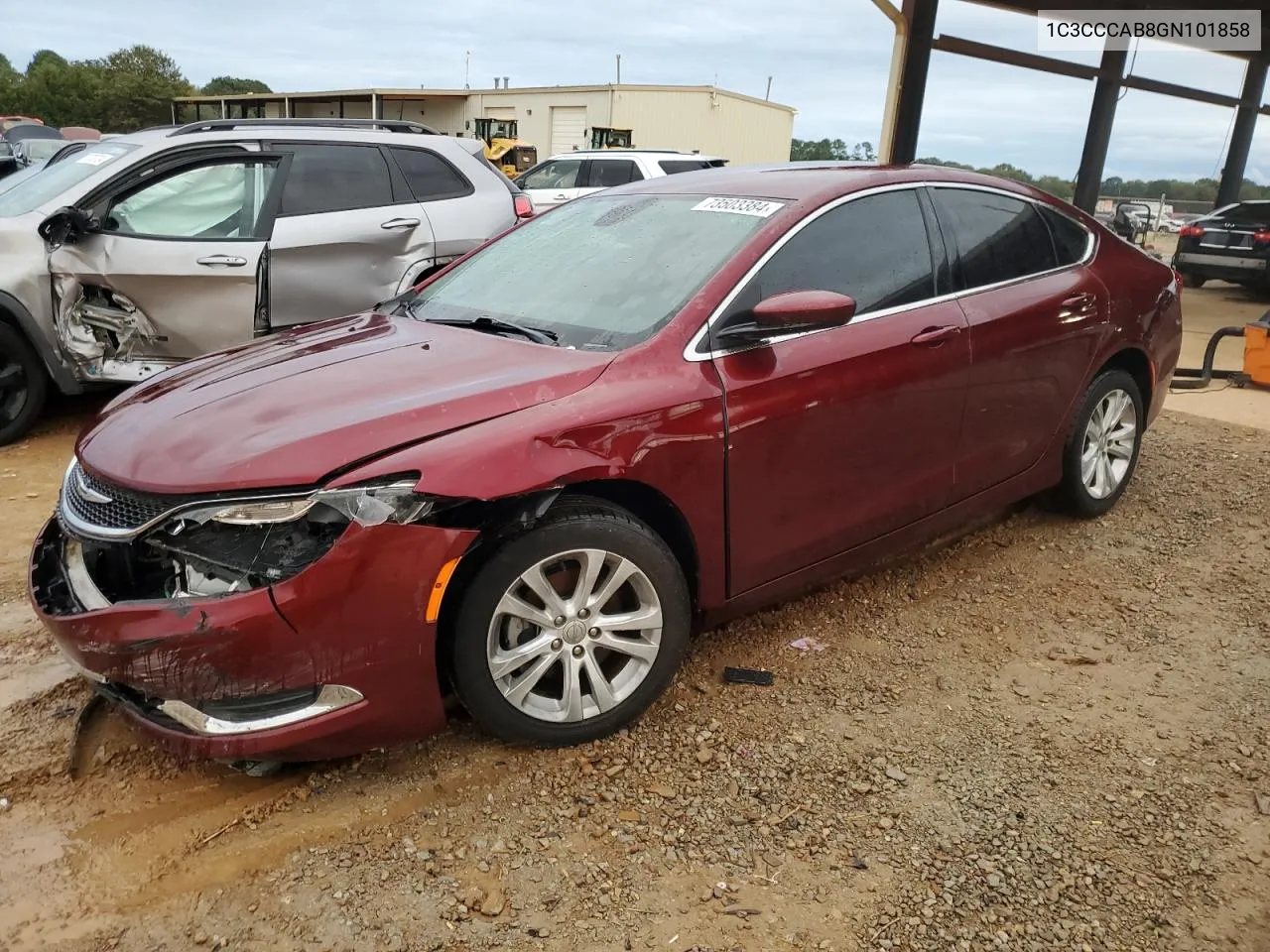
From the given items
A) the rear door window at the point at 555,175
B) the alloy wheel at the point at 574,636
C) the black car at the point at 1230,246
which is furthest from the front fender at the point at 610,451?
the black car at the point at 1230,246

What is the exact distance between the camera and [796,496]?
119 inches

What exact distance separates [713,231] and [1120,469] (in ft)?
8.59

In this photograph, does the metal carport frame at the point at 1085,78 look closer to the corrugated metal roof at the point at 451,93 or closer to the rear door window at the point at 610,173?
the rear door window at the point at 610,173

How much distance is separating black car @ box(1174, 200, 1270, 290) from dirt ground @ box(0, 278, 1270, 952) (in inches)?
468

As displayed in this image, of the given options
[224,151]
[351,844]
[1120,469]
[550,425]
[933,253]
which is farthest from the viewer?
[224,151]

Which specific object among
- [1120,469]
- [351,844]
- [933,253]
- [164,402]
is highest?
[933,253]

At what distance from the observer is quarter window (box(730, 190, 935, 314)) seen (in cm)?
307

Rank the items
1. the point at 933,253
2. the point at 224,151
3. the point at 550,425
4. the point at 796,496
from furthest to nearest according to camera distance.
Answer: the point at 224,151
the point at 933,253
the point at 796,496
the point at 550,425

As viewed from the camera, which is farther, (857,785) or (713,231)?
(713,231)

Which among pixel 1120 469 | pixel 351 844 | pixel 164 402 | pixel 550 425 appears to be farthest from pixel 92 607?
pixel 1120 469

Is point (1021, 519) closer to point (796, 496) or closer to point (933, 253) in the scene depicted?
point (933, 253)

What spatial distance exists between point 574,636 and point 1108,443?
307 cm

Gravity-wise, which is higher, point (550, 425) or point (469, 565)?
point (550, 425)

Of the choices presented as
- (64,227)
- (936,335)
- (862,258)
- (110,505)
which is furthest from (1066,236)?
(64,227)
